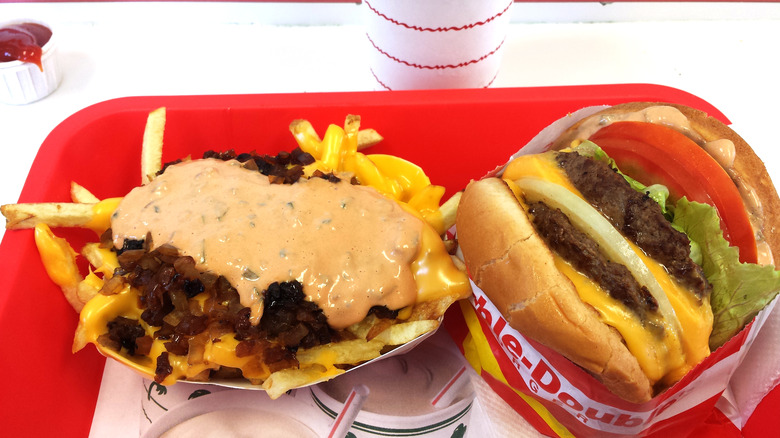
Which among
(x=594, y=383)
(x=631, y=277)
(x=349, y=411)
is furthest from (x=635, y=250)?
(x=349, y=411)

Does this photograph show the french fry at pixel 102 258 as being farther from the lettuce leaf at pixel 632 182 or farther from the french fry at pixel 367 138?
the lettuce leaf at pixel 632 182

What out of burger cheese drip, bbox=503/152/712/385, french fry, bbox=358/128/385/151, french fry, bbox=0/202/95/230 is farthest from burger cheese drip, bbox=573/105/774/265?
french fry, bbox=0/202/95/230

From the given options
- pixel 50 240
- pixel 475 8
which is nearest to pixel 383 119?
pixel 475 8

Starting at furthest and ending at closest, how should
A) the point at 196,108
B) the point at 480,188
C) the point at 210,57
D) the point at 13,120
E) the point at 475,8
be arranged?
the point at 210,57, the point at 13,120, the point at 196,108, the point at 475,8, the point at 480,188

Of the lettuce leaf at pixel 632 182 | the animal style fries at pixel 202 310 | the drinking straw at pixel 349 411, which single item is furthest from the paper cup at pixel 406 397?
the lettuce leaf at pixel 632 182

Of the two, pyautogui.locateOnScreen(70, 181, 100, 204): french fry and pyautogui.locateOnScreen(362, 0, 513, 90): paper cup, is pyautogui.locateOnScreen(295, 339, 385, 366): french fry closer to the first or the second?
pyautogui.locateOnScreen(70, 181, 100, 204): french fry

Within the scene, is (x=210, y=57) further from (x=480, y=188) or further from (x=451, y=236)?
(x=480, y=188)
